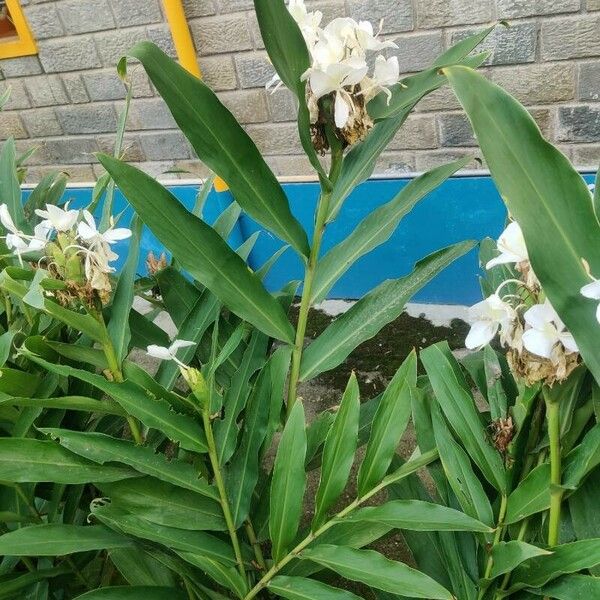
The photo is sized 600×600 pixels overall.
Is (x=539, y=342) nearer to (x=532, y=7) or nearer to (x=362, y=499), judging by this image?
(x=362, y=499)

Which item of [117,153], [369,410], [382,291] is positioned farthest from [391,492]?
[117,153]

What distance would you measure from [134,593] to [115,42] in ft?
5.12

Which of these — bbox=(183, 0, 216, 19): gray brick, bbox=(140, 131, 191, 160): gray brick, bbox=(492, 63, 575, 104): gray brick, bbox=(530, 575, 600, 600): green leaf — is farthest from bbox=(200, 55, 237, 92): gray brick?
bbox=(530, 575, 600, 600): green leaf

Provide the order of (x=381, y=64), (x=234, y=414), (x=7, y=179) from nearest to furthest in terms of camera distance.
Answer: (x=381, y=64) < (x=234, y=414) < (x=7, y=179)

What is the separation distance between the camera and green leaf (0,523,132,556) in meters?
0.61

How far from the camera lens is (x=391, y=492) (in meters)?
0.70

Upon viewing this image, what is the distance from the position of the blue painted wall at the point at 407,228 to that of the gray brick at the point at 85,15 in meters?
0.51

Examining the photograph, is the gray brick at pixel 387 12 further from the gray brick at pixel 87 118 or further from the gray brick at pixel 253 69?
the gray brick at pixel 87 118

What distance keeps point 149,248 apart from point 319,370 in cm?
133

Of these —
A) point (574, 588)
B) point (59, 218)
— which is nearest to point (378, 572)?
A: point (574, 588)

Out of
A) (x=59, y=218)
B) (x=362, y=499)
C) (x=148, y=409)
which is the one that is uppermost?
(x=59, y=218)

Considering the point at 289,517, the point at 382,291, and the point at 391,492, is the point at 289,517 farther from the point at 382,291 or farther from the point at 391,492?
the point at 382,291

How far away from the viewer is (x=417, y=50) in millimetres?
1434

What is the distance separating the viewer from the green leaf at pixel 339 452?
2.01 ft
